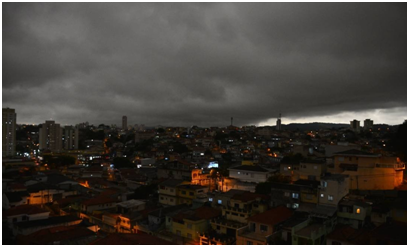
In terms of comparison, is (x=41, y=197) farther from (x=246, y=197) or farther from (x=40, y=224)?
(x=246, y=197)

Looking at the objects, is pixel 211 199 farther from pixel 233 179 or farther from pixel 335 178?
pixel 335 178

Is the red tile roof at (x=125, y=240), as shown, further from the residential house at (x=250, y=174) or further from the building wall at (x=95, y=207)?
the residential house at (x=250, y=174)

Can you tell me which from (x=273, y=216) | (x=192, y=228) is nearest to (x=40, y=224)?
(x=192, y=228)

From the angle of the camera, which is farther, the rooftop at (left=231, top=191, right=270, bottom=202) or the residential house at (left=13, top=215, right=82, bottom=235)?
the rooftop at (left=231, top=191, right=270, bottom=202)

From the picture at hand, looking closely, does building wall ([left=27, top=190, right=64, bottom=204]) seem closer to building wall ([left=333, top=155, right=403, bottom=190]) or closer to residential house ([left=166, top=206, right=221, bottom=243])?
residential house ([left=166, top=206, right=221, bottom=243])

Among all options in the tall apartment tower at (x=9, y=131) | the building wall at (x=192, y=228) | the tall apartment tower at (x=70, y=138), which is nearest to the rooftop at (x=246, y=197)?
the building wall at (x=192, y=228)

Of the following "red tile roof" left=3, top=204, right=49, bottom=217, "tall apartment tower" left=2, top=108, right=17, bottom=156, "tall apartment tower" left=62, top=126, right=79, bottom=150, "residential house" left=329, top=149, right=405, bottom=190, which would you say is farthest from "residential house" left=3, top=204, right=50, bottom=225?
"tall apartment tower" left=62, top=126, right=79, bottom=150
